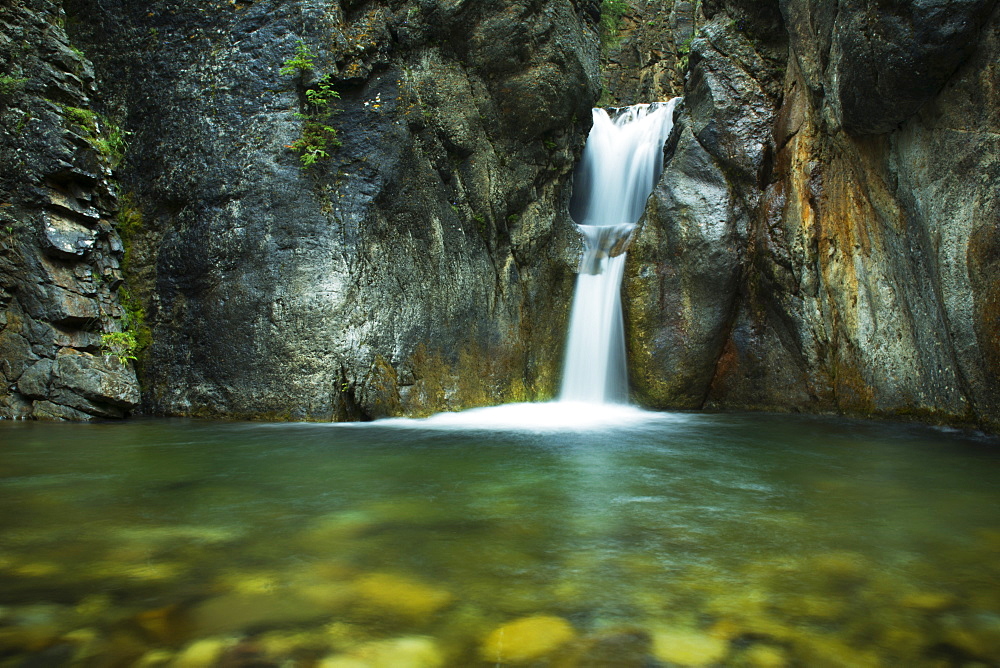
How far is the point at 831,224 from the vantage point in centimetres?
812

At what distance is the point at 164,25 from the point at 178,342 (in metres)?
4.50

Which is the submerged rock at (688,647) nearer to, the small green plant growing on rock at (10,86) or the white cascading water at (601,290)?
the white cascading water at (601,290)

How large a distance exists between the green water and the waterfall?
15.2ft

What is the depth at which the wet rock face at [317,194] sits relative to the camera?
7809 millimetres

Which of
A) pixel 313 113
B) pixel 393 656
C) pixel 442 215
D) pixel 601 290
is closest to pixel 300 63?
pixel 313 113

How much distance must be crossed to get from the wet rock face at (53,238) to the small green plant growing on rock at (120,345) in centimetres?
7

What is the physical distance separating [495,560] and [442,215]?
7079 millimetres

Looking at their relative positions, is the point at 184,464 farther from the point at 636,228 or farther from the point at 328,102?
the point at 636,228

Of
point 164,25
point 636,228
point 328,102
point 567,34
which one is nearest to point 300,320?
point 328,102

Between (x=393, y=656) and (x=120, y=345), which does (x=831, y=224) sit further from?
(x=120, y=345)

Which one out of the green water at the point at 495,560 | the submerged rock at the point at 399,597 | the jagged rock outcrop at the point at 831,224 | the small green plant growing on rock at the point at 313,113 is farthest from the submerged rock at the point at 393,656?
the small green plant growing on rock at the point at 313,113

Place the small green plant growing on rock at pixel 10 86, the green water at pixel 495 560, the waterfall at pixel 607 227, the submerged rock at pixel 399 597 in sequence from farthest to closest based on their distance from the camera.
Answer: the waterfall at pixel 607 227
the small green plant growing on rock at pixel 10 86
the submerged rock at pixel 399 597
the green water at pixel 495 560

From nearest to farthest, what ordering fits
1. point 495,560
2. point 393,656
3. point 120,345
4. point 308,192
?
point 393,656, point 495,560, point 120,345, point 308,192

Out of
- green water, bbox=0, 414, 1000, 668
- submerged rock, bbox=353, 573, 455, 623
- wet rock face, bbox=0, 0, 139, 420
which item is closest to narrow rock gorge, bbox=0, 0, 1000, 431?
wet rock face, bbox=0, 0, 139, 420
